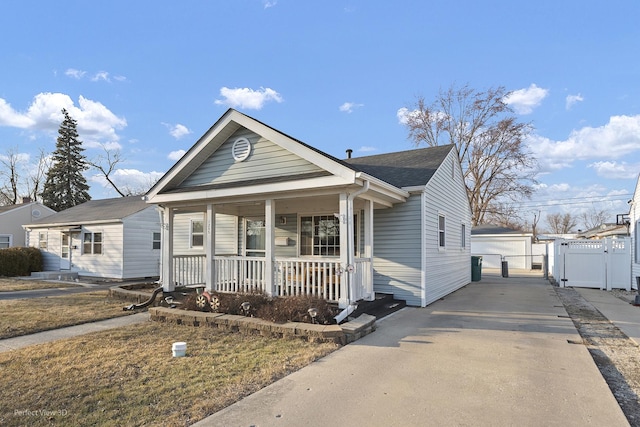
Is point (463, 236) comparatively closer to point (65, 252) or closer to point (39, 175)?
point (65, 252)

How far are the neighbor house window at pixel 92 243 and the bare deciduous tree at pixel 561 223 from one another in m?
73.5

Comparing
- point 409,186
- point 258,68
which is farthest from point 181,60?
point 409,186

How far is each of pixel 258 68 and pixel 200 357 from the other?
39.8 ft

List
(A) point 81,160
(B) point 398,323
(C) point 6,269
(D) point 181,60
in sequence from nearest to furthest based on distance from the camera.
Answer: (B) point 398,323 < (D) point 181,60 < (C) point 6,269 < (A) point 81,160

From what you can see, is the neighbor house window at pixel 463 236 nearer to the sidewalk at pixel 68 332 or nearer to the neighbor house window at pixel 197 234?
the neighbor house window at pixel 197 234

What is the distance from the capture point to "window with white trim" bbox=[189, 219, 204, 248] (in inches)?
533

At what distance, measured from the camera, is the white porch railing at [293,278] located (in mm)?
7499

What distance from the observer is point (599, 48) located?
1195 cm

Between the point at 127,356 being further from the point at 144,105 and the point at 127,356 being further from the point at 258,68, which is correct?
the point at 144,105

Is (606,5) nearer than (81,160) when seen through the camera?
Yes

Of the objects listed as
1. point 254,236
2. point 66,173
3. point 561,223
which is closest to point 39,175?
point 66,173

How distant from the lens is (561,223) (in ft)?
232

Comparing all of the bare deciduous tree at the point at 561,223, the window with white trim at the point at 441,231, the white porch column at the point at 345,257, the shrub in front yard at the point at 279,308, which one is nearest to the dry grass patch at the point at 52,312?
the shrub in front yard at the point at 279,308

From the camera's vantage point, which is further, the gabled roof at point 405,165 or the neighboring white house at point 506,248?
the neighboring white house at point 506,248
